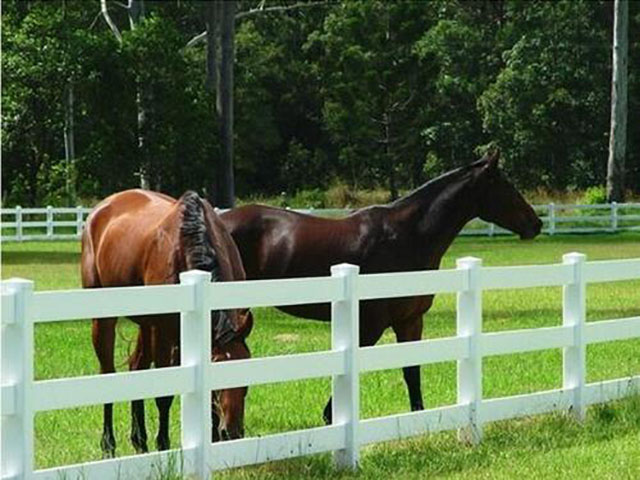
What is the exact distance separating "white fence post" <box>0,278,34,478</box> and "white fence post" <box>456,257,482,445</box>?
153 inches

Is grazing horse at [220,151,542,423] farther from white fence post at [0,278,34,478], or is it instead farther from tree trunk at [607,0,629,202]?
tree trunk at [607,0,629,202]

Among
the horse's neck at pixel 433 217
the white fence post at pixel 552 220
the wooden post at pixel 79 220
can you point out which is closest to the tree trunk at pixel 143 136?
the wooden post at pixel 79 220

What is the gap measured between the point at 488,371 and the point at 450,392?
143 cm

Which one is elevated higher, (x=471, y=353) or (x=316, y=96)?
(x=316, y=96)

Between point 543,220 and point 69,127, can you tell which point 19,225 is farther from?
point 543,220

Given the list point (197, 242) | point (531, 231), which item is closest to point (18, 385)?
point (197, 242)

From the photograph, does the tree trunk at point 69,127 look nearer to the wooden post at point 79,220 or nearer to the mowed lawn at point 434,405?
the wooden post at point 79,220

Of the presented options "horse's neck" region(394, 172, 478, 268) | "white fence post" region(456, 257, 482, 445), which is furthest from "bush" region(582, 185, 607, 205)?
"white fence post" region(456, 257, 482, 445)

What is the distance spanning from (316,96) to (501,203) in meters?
55.2

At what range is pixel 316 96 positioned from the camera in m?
69.2

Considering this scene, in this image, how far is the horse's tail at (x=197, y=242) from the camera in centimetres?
970

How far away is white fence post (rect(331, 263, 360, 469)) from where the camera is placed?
9.52m

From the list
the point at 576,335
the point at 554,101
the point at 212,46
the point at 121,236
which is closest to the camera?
the point at 121,236

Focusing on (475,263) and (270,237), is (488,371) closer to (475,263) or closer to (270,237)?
(270,237)
